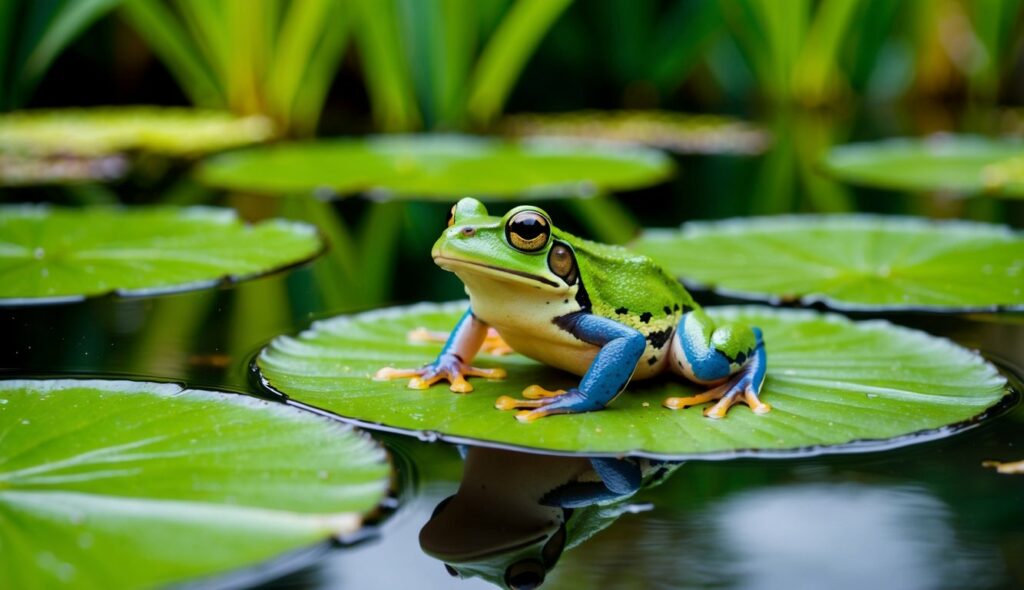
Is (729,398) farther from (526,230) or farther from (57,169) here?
(57,169)

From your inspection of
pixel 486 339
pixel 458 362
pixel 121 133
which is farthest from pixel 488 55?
pixel 458 362

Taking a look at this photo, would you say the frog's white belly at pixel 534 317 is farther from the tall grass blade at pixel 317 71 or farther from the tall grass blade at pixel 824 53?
the tall grass blade at pixel 824 53

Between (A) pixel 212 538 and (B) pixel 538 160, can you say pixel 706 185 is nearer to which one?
(B) pixel 538 160

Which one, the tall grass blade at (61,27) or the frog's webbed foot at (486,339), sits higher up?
the tall grass blade at (61,27)

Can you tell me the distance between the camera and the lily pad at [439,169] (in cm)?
496

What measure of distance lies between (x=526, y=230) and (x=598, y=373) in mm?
311

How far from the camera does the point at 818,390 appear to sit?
2.26 metres

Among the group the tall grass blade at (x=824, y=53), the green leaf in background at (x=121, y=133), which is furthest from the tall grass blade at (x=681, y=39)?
the green leaf in background at (x=121, y=133)

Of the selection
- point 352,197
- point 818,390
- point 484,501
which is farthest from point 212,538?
point 352,197

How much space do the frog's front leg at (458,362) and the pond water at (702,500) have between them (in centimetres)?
27

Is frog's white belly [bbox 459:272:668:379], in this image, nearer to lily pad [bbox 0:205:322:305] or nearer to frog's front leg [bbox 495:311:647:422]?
frog's front leg [bbox 495:311:647:422]

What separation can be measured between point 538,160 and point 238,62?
270cm

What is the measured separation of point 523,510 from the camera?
178 cm

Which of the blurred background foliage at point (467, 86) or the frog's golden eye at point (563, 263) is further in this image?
the blurred background foliage at point (467, 86)
